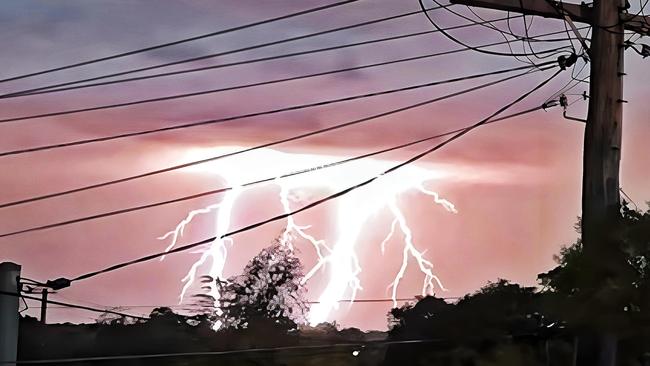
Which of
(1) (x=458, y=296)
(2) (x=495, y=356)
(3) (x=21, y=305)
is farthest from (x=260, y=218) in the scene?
(3) (x=21, y=305)

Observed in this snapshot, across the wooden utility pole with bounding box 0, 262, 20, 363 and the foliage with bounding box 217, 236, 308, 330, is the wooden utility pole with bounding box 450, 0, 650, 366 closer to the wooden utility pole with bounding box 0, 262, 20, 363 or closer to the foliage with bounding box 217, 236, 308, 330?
the foliage with bounding box 217, 236, 308, 330

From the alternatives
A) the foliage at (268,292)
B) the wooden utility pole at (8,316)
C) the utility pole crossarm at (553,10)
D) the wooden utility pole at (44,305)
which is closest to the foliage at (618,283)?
the utility pole crossarm at (553,10)

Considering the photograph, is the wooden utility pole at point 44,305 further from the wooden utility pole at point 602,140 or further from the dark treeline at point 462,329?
the wooden utility pole at point 602,140

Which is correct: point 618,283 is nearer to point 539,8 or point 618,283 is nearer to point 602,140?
point 602,140

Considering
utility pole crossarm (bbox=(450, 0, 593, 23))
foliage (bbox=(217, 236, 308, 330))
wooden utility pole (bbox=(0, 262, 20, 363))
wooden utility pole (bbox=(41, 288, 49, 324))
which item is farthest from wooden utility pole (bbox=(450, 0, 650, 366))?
wooden utility pole (bbox=(0, 262, 20, 363))

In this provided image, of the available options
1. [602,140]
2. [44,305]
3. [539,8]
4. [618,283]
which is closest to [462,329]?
[618,283]

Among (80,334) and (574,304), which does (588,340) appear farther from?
(80,334)
